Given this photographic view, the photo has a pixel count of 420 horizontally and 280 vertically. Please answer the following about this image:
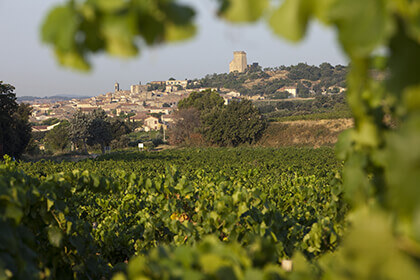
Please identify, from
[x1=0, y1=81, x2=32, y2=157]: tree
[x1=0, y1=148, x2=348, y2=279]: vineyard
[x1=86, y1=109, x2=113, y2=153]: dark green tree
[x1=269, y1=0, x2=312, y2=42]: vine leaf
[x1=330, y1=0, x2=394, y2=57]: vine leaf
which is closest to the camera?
[x1=330, y1=0, x2=394, y2=57]: vine leaf

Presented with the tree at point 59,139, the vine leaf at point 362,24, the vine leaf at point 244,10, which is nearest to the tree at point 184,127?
the tree at point 59,139

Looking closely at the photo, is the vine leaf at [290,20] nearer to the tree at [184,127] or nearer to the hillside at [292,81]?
the tree at [184,127]

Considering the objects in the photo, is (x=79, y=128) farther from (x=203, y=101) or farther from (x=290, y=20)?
(x=290, y=20)

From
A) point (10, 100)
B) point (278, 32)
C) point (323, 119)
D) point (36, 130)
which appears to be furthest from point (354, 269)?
point (36, 130)

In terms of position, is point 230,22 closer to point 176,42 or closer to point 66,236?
point 176,42

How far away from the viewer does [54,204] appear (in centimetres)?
349

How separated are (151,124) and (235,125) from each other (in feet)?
182

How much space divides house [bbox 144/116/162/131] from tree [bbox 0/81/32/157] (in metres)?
64.6

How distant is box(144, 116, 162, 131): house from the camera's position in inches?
4119

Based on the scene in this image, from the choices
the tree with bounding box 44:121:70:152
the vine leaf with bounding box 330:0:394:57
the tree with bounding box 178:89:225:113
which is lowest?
the tree with bounding box 44:121:70:152

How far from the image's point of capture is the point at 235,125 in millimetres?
53469

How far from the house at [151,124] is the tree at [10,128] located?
64641mm

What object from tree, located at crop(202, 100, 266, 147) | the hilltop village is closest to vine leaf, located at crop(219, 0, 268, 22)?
tree, located at crop(202, 100, 266, 147)

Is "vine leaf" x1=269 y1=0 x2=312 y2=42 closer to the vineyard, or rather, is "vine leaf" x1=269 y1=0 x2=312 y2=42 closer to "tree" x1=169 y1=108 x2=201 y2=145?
the vineyard
